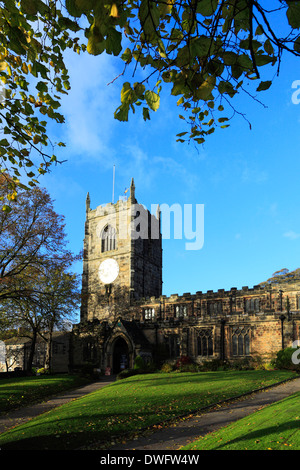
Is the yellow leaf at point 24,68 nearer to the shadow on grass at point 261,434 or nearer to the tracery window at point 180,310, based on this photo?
the shadow on grass at point 261,434

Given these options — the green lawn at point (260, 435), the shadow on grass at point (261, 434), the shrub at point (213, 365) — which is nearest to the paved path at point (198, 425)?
the green lawn at point (260, 435)

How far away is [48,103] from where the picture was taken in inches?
342

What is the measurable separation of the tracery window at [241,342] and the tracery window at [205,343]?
2.39 metres

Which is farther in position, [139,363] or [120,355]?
[120,355]

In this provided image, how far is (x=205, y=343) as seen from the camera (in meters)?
37.5

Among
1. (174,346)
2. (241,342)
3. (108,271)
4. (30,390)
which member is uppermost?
(108,271)

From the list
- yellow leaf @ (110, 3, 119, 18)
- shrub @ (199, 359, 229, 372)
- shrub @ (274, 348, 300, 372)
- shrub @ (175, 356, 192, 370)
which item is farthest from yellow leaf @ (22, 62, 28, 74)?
shrub @ (175, 356, 192, 370)

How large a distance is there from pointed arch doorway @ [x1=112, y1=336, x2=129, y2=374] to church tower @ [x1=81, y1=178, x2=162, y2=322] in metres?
10.6

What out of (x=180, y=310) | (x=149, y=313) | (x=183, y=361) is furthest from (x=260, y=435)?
(x=149, y=313)

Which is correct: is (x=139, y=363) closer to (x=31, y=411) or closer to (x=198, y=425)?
(x=31, y=411)

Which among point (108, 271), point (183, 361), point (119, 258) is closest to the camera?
point (183, 361)

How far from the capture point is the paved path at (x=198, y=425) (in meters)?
11.4

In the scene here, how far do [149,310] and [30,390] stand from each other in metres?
26.5
